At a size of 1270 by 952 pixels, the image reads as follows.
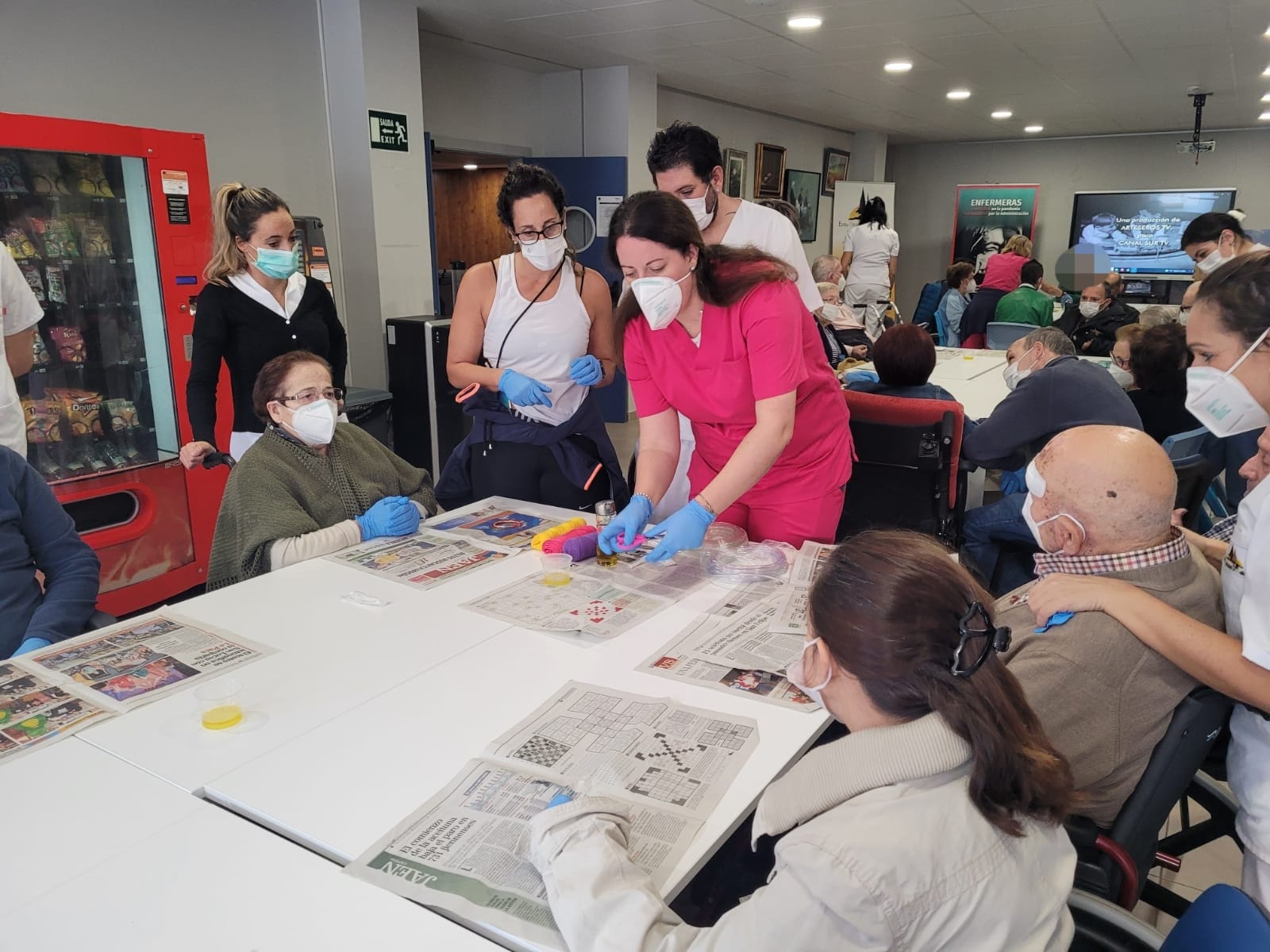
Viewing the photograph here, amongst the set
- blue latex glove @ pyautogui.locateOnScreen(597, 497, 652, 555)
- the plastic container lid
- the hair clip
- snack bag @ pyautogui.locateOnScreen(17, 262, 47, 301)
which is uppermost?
snack bag @ pyautogui.locateOnScreen(17, 262, 47, 301)

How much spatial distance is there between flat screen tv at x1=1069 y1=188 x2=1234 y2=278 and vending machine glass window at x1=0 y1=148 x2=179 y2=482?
33.8 feet

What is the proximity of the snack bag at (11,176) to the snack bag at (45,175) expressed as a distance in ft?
0.11

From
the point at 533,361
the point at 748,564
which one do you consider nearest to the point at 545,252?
the point at 533,361

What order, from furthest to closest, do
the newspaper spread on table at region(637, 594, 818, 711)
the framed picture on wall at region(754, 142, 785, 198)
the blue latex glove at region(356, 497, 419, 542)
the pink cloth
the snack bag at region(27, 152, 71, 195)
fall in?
the framed picture on wall at region(754, 142, 785, 198) < the pink cloth < the snack bag at region(27, 152, 71, 195) < the blue latex glove at region(356, 497, 419, 542) < the newspaper spread on table at region(637, 594, 818, 711)

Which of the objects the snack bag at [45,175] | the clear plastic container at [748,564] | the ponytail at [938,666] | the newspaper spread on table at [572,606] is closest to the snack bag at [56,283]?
the snack bag at [45,175]

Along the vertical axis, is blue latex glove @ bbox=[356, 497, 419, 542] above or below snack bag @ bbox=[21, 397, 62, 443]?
below

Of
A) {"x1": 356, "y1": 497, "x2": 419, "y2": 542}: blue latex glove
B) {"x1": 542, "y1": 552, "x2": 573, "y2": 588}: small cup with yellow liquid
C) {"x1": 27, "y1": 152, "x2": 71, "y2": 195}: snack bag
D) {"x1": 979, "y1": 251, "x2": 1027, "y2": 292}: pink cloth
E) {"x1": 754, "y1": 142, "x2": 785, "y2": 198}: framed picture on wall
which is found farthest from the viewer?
{"x1": 754, "y1": 142, "x2": 785, "y2": 198}: framed picture on wall

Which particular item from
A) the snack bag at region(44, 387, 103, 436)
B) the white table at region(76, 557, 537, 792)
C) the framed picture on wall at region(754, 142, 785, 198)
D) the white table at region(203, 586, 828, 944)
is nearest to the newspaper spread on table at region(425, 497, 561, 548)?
the white table at region(76, 557, 537, 792)

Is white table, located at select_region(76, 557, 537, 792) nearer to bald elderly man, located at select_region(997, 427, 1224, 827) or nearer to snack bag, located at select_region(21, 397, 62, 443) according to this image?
bald elderly man, located at select_region(997, 427, 1224, 827)

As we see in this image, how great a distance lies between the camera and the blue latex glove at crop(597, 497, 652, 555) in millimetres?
1854

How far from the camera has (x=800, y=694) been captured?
135 centimetres

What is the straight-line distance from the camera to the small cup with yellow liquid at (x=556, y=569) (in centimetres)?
177

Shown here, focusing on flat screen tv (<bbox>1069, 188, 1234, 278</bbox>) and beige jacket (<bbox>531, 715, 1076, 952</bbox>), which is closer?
beige jacket (<bbox>531, 715, 1076, 952</bbox>)

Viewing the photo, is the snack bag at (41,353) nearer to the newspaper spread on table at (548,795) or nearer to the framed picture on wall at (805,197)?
the newspaper spread on table at (548,795)
